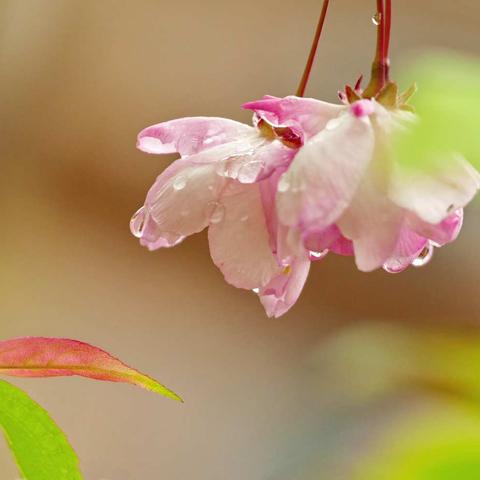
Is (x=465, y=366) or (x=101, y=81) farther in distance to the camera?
(x=101, y=81)

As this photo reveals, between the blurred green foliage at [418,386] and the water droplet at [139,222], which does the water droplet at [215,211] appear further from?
the blurred green foliage at [418,386]

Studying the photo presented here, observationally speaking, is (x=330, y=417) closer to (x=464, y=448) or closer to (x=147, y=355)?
(x=147, y=355)

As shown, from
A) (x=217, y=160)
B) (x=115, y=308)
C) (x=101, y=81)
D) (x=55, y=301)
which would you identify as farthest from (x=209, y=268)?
(x=217, y=160)

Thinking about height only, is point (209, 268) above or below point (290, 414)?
above

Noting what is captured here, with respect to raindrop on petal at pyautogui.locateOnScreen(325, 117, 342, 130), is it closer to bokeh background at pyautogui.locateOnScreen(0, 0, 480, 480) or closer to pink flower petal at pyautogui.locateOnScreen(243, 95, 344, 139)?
pink flower petal at pyautogui.locateOnScreen(243, 95, 344, 139)

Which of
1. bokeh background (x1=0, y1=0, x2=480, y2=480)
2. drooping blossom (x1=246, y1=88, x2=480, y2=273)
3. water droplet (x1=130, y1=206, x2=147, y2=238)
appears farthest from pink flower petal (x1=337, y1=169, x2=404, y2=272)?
bokeh background (x1=0, y1=0, x2=480, y2=480)

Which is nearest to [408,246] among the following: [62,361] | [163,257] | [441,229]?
[441,229]

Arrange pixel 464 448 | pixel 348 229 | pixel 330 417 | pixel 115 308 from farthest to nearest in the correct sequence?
pixel 115 308
pixel 330 417
pixel 348 229
pixel 464 448
